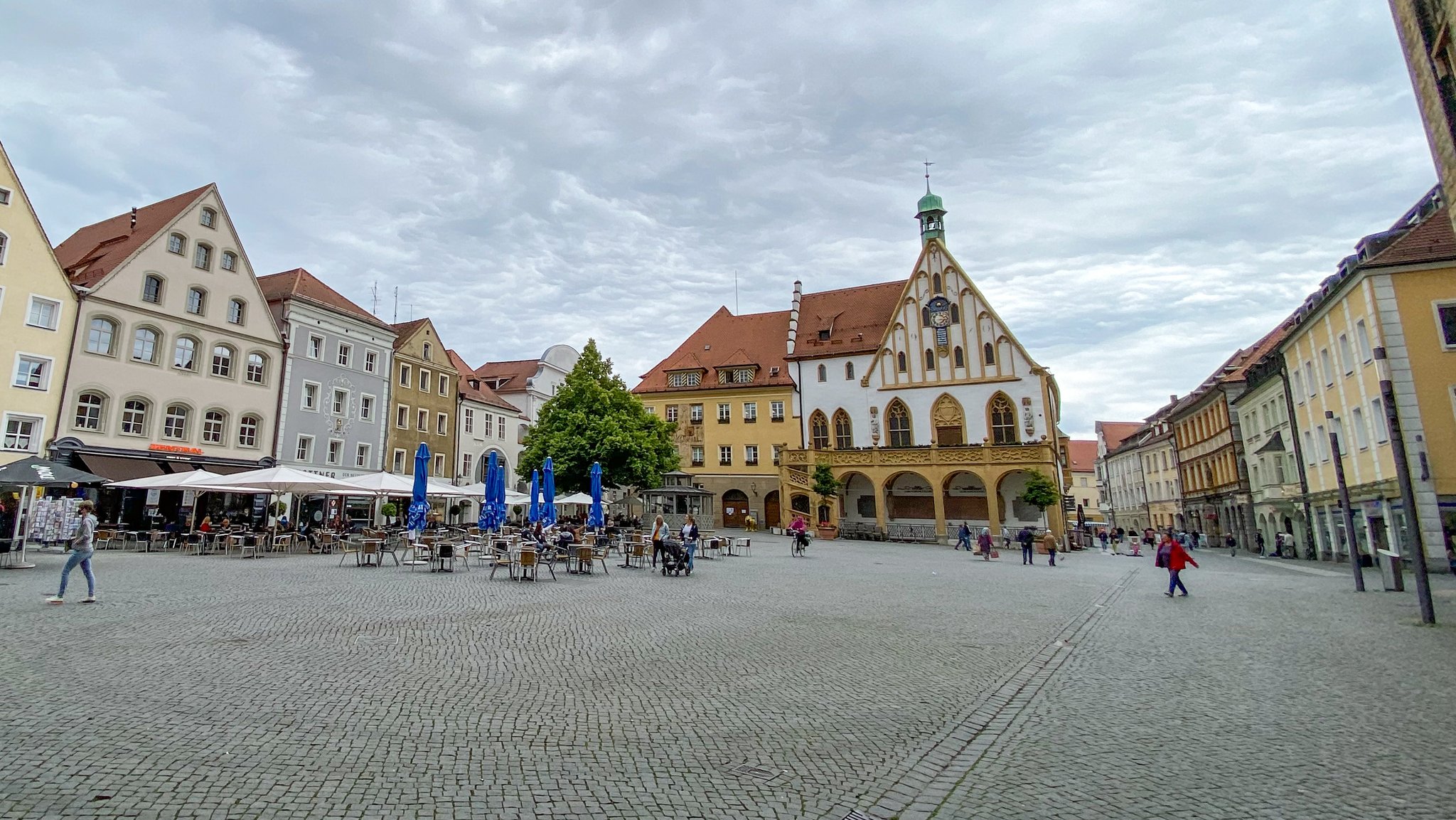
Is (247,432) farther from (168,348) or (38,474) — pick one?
(38,474)

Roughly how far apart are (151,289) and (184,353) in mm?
2993

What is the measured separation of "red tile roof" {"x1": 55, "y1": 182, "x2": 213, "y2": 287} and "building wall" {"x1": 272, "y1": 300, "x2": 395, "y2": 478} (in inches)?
243

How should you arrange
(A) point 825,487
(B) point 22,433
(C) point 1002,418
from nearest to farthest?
(B) point 22,433
(A) point 825,487
(C) point 1002,418

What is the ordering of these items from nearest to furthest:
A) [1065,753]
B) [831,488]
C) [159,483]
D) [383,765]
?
[383,765] → [1065,753] → [159,483] → [831,488]

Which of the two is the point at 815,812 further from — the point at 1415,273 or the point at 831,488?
the point at 831,488

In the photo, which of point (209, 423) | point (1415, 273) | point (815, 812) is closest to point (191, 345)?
point (209, 423)

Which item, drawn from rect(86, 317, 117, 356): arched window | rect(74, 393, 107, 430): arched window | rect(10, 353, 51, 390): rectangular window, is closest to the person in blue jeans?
rect(74, 393, 107, 430): arched window

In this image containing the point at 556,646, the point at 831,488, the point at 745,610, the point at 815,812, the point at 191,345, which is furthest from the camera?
the point at 831,488

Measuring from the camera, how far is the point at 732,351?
5506 cm

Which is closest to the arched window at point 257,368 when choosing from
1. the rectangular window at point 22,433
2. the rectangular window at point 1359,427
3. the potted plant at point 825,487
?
the rectangular window at point 22,433

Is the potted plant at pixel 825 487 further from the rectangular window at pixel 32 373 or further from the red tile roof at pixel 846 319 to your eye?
the rectangular window at pixel 32 373

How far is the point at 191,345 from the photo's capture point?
3262 cm

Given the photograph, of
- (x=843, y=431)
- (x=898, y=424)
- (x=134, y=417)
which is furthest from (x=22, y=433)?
(x=898, y=424)

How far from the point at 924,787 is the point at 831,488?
37624 millimetres
